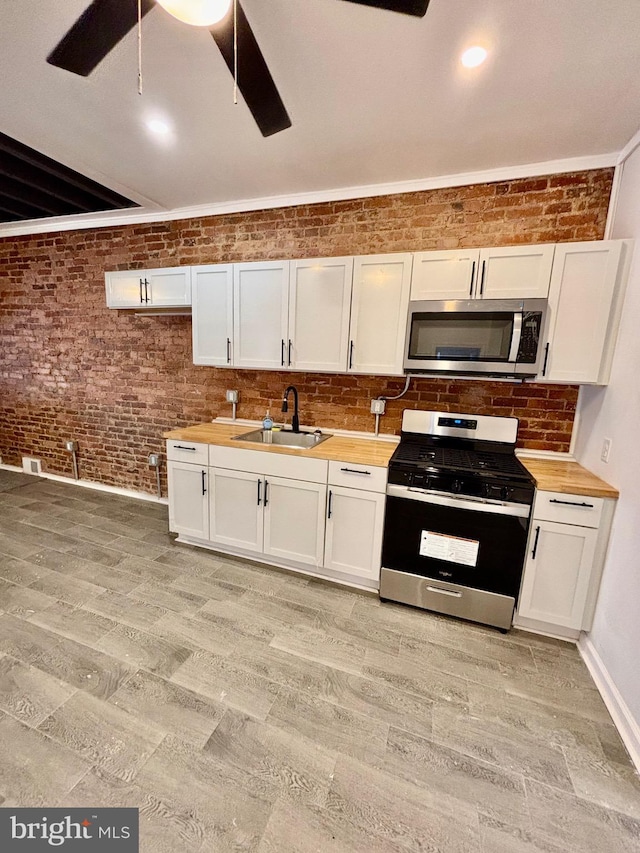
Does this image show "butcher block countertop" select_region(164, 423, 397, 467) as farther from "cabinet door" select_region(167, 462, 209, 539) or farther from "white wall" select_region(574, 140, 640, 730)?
"white wall" select_region(574, 140, 640, 730)

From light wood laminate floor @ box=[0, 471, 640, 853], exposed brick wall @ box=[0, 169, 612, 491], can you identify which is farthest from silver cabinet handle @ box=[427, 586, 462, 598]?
exposed brick wall @ box=[0, 169, 612, 491]

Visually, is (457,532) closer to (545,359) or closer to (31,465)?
(545,359)

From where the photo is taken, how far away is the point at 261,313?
8.93ft

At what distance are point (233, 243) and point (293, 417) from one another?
1.64 m

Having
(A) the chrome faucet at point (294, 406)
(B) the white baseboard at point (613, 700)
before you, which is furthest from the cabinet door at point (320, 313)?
(B) the white baseboard at point (613, 700)

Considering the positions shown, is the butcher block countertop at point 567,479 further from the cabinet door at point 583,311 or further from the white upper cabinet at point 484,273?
the white upper cabinet at point 484,273

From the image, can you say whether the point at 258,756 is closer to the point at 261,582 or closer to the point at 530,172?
the point at 261,582

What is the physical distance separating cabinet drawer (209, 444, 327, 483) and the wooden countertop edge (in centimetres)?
3

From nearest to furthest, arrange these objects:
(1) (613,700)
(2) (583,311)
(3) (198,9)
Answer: (3) (198,9) < (1) (613,700) < (2) (583,311)

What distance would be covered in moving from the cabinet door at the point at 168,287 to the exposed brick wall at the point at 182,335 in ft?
1.21

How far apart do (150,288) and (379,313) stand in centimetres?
202

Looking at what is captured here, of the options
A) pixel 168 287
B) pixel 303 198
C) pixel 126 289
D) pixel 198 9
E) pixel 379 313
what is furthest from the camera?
pixel 126 289

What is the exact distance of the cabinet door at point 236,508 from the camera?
2.61m

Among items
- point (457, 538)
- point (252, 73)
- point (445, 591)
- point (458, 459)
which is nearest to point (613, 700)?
point (445, 591)
